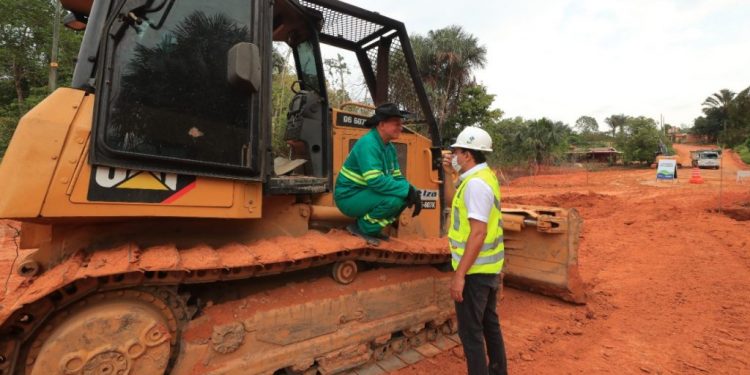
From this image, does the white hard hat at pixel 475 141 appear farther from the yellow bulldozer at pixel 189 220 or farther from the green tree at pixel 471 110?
the green tree at pixel 471 110

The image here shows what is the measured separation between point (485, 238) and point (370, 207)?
2.80 ft

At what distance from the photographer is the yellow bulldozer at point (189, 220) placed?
6.32ft

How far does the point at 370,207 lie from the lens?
9.52 ft

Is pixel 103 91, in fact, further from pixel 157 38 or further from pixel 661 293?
pixel 661 293

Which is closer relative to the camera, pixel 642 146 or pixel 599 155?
pixel 642 146

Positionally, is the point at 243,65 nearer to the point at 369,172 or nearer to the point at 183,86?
the point at 183,86

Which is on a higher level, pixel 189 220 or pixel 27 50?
pixel 27 50

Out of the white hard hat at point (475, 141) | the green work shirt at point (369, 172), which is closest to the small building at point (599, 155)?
the white hard hat at point (475, 141)

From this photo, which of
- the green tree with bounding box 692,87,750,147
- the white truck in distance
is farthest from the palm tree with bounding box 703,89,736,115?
the white truck in distance

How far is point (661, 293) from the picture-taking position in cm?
490

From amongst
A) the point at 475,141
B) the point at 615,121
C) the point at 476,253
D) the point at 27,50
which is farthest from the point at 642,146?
the point at 615,121

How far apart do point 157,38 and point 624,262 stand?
23.0ft

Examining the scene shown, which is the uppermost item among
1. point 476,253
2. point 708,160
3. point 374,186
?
point 708,160

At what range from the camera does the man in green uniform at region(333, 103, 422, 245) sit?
285 centimetres
